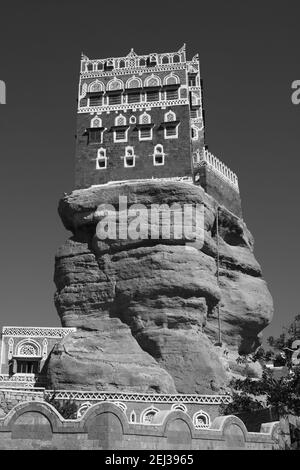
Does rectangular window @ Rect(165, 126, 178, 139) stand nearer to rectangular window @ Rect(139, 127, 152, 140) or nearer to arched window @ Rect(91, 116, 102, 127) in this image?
rectangular window @ Rect(139, 127, 152, 140)

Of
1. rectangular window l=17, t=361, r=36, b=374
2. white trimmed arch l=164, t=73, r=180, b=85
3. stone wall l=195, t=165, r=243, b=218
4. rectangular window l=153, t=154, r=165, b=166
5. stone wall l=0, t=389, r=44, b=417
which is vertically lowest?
stone wall l=0, t=389, r=44, b=417

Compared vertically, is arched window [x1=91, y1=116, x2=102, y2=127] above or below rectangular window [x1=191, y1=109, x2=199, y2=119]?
below

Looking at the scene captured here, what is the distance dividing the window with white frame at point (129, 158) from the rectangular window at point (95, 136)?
230 centimetres

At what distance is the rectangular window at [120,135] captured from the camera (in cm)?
4217

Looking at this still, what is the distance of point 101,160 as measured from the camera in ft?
137

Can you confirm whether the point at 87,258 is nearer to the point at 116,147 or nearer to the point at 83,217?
the point at 83,217

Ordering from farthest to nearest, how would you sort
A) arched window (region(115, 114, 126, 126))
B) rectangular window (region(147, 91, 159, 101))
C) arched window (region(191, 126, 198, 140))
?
arched window (region(191, 126, 198, 140))
rectangular window (region(147, 91, 159, 101))
arched window (region(115, 114, 126, 126))

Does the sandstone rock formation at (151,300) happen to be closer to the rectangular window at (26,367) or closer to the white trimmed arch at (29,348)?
the white trimmed arch at (29,348)

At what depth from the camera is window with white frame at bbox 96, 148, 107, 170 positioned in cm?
4147

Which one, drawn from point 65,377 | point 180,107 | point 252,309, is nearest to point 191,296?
point 252,309

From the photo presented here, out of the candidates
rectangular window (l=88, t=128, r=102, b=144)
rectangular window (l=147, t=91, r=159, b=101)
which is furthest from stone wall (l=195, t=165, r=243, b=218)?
rectangular window (l=88, t=128, r=102, b=144)

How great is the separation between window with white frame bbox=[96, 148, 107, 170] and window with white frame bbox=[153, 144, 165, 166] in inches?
137

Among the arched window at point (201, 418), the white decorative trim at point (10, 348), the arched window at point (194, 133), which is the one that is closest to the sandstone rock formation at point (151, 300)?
the arched window at point (201, 418)

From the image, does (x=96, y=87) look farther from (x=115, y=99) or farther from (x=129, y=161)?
(x=129, y=161)
